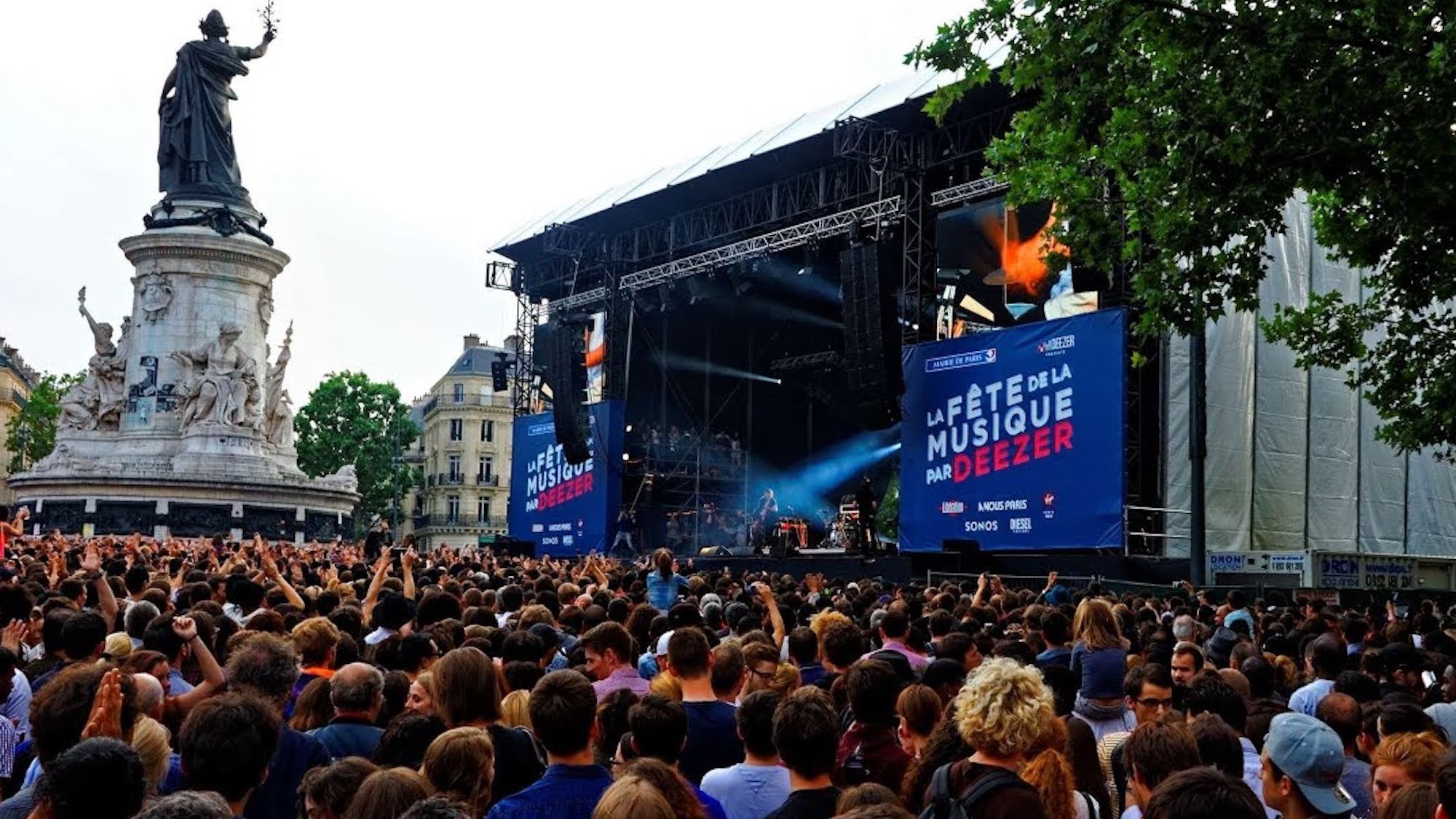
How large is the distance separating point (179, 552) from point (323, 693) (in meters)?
17.2

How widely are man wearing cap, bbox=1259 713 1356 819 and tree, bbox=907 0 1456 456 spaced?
8.23 metres

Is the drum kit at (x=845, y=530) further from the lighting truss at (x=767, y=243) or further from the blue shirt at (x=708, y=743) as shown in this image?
the blue shirt at (x=708, y=743)

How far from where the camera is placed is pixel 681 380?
42.8 metres

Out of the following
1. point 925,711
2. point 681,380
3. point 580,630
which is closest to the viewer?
point 925,711

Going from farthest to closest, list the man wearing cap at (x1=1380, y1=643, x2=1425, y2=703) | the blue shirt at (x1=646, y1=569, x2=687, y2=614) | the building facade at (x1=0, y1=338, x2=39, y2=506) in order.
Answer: the building facade at (x1=0, y1=338, x2=39, y2=506) < the blue shirt at (x1=646, y1=569, x2=687, y2=614) < the man wearing cap at (x1=1380, y1=643, x2=1425, y2=703)

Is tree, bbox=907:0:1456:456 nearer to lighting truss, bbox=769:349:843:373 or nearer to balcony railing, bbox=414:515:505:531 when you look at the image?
lighting truss, bbox=769:349:843:373

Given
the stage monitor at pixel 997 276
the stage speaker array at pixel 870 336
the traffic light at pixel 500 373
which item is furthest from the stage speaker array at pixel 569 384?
the stage monitor at pixel 997 276

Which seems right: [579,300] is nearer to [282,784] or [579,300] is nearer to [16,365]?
[282,784]

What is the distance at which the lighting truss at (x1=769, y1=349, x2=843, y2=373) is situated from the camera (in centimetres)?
3816

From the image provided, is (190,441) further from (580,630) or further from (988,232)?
(580,630)

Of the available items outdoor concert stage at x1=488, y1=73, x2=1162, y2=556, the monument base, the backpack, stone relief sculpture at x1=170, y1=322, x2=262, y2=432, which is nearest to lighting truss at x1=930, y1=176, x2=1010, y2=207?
outdoor concert stage at x1=488, y1=73, x2=1162, y2=556

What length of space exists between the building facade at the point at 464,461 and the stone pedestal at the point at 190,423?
55550mm

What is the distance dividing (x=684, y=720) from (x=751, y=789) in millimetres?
371

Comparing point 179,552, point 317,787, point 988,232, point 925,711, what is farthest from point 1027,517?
point 317,787
